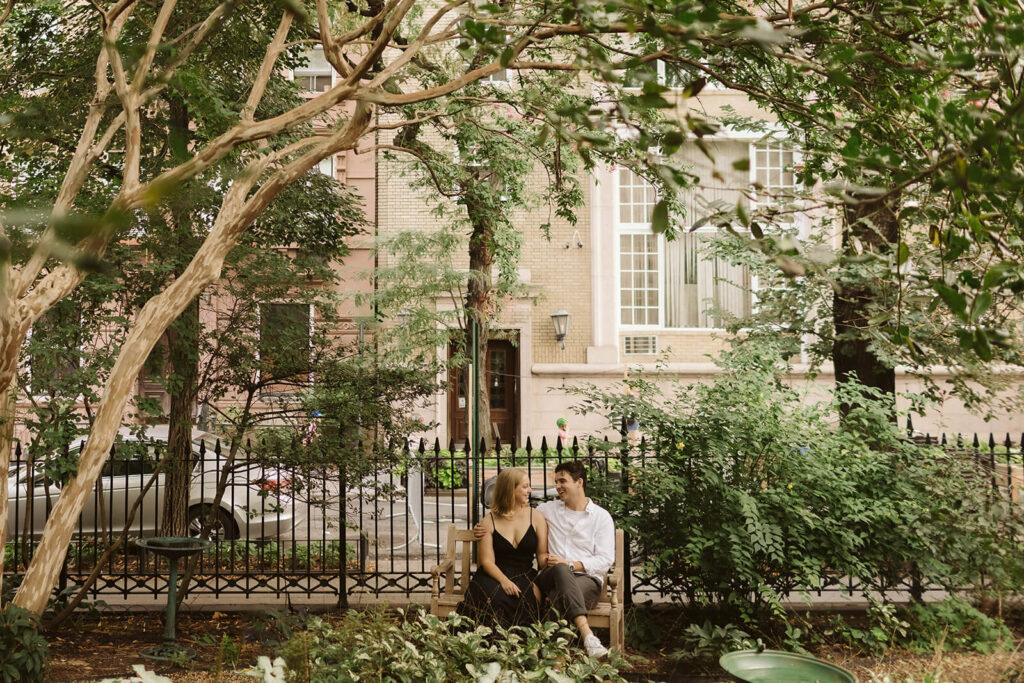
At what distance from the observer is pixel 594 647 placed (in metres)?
5.98

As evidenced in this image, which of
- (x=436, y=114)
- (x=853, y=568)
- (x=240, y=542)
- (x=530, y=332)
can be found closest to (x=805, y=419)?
(x=853, y=568)

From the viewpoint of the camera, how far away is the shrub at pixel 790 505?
7016mm

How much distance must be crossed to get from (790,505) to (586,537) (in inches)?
65.8

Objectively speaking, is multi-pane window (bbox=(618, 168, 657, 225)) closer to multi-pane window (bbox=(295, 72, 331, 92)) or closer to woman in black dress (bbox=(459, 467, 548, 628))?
multi-pane window (bbox=(295, 72, 331, 92))

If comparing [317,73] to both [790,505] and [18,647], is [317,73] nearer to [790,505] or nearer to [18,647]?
[790,505]

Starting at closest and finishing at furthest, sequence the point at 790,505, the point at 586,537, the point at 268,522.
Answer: the point at 586,537, the point at 790,505, the point at 268,522

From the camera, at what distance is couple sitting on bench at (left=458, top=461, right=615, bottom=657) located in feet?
21.0

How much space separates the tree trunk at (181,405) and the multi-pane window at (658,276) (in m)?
14.3

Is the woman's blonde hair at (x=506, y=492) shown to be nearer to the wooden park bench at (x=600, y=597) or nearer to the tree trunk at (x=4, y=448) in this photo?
the wooden park bench at (x=600, y=597)

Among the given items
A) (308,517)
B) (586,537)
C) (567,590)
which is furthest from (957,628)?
(308,517)

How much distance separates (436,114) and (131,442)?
13.3ft

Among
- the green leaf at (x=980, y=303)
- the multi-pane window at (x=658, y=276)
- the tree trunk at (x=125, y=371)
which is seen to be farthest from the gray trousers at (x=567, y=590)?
the multi-pane window at (x=658, y=276)

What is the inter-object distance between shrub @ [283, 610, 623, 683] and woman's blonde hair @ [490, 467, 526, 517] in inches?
41.0

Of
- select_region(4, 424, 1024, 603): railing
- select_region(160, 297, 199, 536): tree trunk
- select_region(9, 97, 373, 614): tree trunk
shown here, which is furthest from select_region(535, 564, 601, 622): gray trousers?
select_region(160, 297, 199, 536): tree trunk
